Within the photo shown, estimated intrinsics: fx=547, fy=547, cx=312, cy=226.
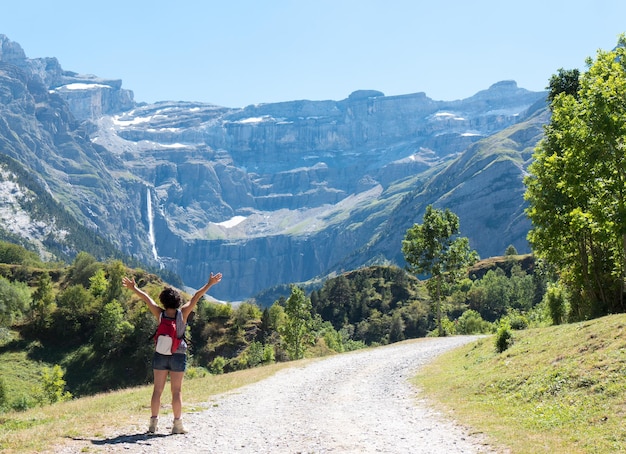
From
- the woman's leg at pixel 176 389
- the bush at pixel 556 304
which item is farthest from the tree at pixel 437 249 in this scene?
the woman's leg at pixel 176 389

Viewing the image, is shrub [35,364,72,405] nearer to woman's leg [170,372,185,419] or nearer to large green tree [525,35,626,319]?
large green tree [525,35,626,319]

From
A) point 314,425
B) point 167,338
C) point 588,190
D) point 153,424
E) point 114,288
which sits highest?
point 588,190

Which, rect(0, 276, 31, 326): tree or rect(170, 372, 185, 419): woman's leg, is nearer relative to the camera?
rect(170, 372, 185, 419): woman's leg

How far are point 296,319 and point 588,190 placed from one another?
6096 cm

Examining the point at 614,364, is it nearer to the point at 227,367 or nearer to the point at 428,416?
the point at 428,416

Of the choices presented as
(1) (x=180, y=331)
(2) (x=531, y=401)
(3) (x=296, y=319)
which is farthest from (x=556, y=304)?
(3) (x=296, y=319)

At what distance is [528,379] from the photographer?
21766 mm

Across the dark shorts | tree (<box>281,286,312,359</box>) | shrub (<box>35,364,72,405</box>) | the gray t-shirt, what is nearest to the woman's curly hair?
the gray t-shirt

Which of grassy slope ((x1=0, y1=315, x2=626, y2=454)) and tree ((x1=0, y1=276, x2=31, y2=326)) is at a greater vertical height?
grassy slope ((x1=0, y1=315, x2=626, y2=454))

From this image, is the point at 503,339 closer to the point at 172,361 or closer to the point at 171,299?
the point at 172,361

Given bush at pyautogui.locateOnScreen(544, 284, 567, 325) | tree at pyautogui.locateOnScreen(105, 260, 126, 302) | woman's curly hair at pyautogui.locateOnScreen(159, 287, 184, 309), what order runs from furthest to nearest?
tree at pyautogui.locateOnScreen(105, 260, 126, 302) → bush at pyautogui.locateOnScreen(544, 284, 567, 325) → woman's curly hair at pyautogui.locateOnScreen(159, 287, 184, 309)

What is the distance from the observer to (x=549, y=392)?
19297 mm

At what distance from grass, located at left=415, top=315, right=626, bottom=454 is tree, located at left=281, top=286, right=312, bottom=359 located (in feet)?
191

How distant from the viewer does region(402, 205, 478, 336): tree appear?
6438 cm
